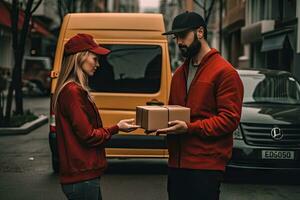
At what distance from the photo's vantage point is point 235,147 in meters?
9.92

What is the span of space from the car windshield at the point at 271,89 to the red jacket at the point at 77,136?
6.80 metres


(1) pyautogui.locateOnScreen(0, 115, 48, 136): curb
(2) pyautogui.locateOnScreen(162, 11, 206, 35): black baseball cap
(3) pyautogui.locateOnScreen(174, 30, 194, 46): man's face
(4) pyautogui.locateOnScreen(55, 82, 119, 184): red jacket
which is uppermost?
(2) pyautogui.locateOnScreen(162, 11, 206, 35): black baseball cap

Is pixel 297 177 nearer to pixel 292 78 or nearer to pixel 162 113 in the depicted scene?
pixel 292 78

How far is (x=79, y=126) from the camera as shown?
4.38 meters

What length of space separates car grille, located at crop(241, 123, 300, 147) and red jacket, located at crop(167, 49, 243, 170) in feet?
18.3

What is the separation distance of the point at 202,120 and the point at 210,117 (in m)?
0.06

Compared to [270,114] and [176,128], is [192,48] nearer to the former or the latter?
[176,128]

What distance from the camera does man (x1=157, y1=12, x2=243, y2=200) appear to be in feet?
14.3

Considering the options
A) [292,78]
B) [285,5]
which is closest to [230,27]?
[285,5]

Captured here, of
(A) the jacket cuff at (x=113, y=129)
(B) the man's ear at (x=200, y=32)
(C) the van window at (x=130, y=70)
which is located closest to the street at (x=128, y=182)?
(C) the van window at (x=130, y=70)

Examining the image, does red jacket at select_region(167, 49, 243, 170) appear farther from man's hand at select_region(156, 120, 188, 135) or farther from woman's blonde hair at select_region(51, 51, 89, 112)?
woman's blonde hair at select_region(51, 51, 89, 112)

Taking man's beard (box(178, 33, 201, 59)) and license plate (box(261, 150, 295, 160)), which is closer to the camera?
man's beard (box(178, 33, 201, 59))

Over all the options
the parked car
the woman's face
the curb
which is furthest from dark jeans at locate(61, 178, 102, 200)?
the parked car

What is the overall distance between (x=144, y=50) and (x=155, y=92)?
659 millimetres
